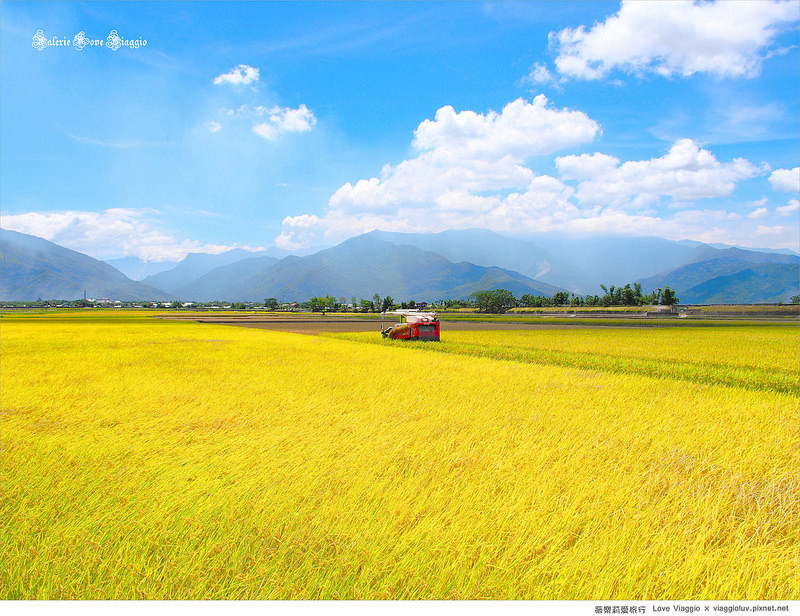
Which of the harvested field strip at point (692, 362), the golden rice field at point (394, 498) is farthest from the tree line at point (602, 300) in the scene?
the golden rice field at point (394, 498)

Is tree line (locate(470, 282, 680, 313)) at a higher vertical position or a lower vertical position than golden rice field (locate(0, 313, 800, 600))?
higher

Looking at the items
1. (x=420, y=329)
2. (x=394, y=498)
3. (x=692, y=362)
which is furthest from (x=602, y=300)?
(x=394, y=498)

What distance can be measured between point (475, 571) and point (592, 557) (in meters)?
1.06

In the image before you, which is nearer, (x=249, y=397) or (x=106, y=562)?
(x=106, y=562)

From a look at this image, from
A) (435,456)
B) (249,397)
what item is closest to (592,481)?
(435,456)

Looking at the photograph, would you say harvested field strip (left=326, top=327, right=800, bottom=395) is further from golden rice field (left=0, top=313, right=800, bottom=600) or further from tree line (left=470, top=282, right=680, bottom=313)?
tree line (left=470, top=282, right=680, bottom=313)

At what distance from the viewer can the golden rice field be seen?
132 inches

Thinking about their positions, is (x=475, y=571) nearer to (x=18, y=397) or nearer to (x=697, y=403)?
(x=697, y=403)

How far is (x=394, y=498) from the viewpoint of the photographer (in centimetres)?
458

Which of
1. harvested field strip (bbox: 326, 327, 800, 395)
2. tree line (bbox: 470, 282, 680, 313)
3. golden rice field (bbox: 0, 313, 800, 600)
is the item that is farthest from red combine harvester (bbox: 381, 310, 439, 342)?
tree line (bbox: 470, 282, 680, 313)

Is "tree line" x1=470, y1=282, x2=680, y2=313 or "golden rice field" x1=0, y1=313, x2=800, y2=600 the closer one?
"golden rice field" x1=0, y1=313, x2=800, y2=600

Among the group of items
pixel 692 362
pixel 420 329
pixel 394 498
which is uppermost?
pixel 420 329

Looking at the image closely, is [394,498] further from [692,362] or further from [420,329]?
[420,329]

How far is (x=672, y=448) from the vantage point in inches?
260
